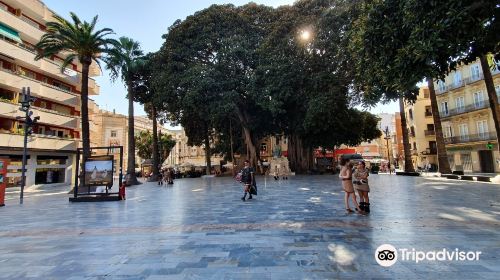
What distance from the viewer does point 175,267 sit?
487 centimetres

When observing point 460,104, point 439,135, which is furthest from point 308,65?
point 460,104

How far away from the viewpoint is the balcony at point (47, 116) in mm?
25609

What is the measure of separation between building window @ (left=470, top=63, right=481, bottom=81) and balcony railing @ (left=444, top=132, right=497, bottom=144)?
21.4 ft

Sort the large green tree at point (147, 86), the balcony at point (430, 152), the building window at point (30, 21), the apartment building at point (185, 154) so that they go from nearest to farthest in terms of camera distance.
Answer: the building window at point (30, 21) → the large green tree at point (147, 86) → the balcony at point (430, 152) → the apartment building at point (185, 154)

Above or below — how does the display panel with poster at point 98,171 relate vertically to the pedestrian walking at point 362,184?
above

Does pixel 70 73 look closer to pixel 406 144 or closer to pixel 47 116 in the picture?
pixel 47 116

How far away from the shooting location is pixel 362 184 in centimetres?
920

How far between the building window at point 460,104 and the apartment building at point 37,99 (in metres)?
45.5

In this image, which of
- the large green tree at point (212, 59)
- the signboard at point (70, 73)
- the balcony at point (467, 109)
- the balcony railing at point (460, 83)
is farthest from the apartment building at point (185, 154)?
the balcony at point (467, 109)

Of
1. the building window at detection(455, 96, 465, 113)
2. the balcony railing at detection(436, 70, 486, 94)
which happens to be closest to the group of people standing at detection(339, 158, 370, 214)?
the balcony railing at detection(436, 70, 486, 94)

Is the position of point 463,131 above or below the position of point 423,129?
below

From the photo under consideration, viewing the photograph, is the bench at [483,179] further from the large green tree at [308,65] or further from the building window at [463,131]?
the building window at [463,131]

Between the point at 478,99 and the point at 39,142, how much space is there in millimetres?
46790

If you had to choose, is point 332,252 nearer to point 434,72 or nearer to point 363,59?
point 434,72
